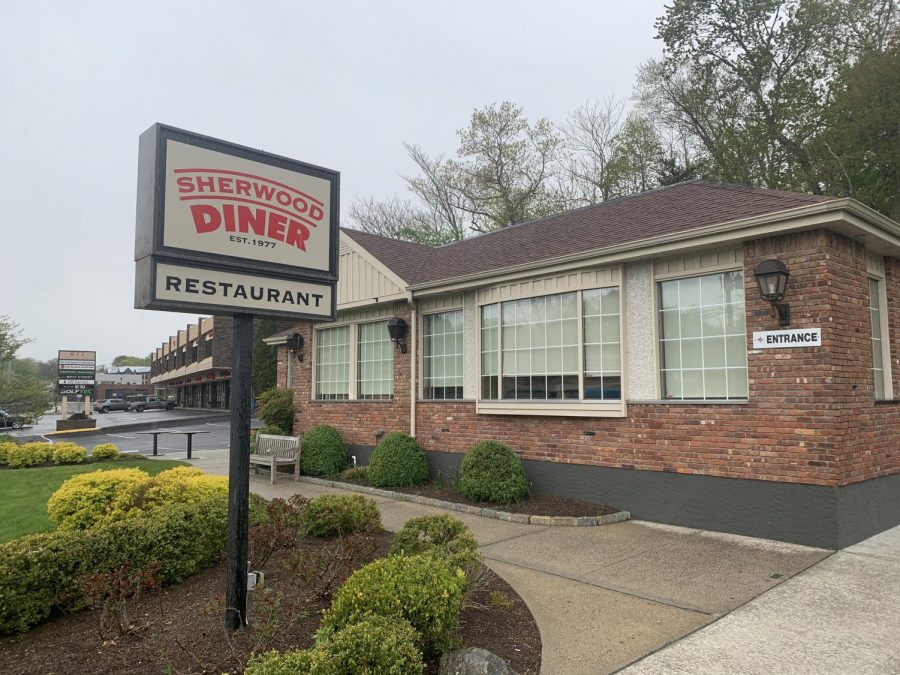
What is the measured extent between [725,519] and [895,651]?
3262 mm

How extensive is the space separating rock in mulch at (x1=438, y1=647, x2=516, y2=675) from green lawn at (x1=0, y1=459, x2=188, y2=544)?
6.26 meters

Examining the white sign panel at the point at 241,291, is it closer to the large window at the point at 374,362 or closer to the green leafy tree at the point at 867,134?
the large window at the point at 374,362

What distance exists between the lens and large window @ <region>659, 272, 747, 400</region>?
7.39 m

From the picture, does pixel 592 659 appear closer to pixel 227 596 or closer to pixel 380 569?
pixel 380 569

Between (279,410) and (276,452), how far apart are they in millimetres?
1807

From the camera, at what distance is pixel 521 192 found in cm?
2952

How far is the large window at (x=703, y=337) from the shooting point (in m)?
7.39

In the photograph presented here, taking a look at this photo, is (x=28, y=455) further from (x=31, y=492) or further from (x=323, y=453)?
(x=323, y=453)

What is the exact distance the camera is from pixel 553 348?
9.18 meters

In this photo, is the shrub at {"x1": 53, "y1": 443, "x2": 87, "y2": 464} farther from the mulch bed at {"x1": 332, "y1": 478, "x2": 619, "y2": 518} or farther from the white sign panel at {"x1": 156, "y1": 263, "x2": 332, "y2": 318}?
the white sign panel at {"x1": 156, "y1": 263, "x2": 332, "y2": 318}

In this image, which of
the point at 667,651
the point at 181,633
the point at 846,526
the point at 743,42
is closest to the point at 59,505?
the point at 181,633

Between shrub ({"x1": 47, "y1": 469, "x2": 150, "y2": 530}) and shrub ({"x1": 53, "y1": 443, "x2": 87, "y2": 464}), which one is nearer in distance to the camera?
shrub ({"x1": 47, "y1": 469, "x2": 150, "y2": 530})

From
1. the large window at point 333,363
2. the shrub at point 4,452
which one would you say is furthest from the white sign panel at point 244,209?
the shrub at point 4,452

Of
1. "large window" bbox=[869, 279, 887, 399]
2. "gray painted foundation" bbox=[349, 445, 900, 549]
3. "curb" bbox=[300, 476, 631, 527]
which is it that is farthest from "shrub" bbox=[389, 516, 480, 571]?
"large window" bbox=[869, 279, 887, 399]
